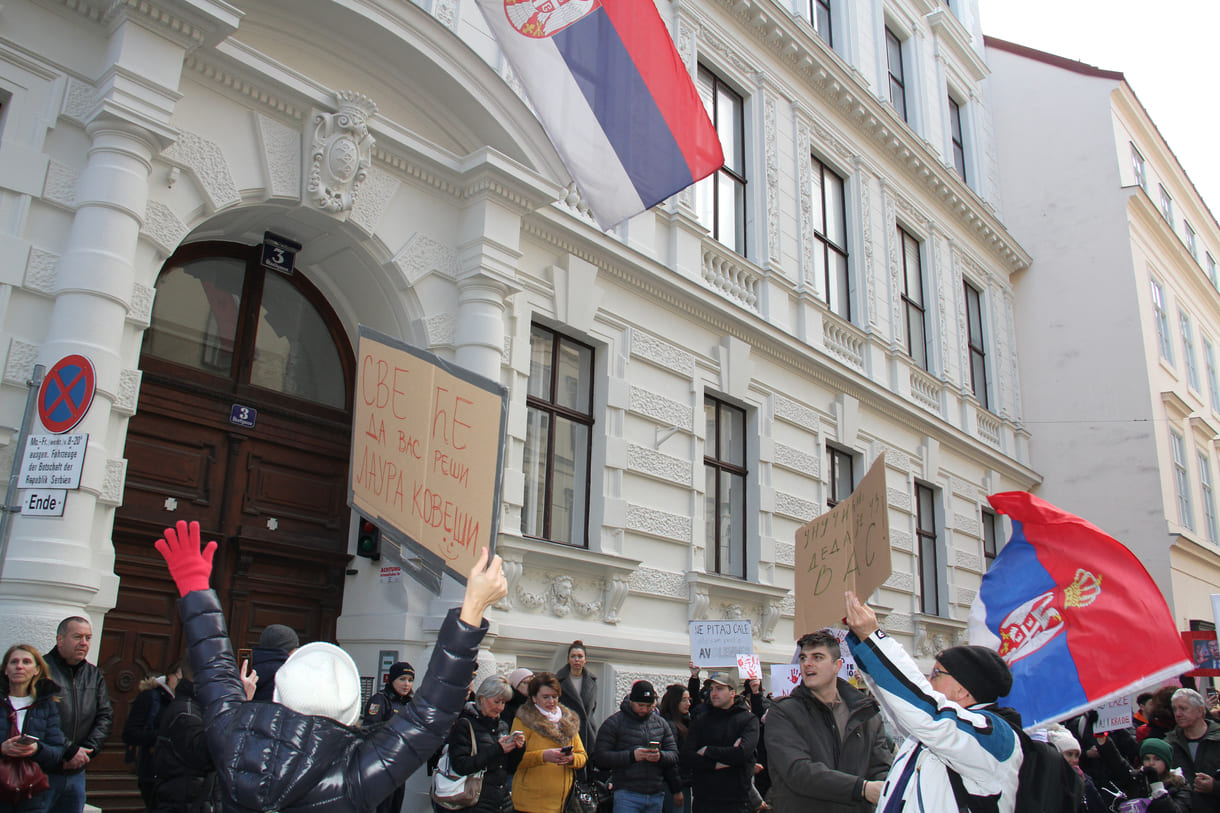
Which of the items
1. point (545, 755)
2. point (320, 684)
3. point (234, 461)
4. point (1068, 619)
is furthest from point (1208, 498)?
point (320, 684)

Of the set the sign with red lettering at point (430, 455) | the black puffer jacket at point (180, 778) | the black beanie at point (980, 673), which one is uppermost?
the sign with red lettering at point (430, 455)

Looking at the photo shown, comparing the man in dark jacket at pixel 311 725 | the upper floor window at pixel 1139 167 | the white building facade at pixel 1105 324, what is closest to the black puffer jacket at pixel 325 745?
the man in dark jacket at pixel 311 725

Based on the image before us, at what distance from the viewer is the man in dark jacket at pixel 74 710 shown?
5.79 metres

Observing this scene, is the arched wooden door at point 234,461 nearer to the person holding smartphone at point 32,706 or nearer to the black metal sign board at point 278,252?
the black metal sign board at point 278,252

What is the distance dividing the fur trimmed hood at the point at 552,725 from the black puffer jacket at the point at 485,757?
0.28 metres

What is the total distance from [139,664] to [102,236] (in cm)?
326

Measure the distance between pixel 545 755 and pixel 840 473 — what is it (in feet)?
29.8

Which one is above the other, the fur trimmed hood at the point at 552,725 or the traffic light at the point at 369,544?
the traffic light at the point at 369,544

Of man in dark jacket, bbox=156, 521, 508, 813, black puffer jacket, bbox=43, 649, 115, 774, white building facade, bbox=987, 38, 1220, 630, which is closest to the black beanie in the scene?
man in dark jacket, bbox=156, 521, 508, 813

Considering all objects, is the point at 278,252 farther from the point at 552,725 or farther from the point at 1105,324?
the point at 1105,324

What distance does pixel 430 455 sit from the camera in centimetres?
455

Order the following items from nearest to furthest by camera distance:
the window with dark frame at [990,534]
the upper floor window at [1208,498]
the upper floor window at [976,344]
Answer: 1. the window with dark frame at [990,534]
2. the upper floor window at [976,344]
3. the upper floor window at [1208,498]

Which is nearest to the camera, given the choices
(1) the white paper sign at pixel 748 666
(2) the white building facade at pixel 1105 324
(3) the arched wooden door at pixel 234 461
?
(3) the arched wooden door at pixel 234 461

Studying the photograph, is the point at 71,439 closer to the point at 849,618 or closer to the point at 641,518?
the point at 849,618
